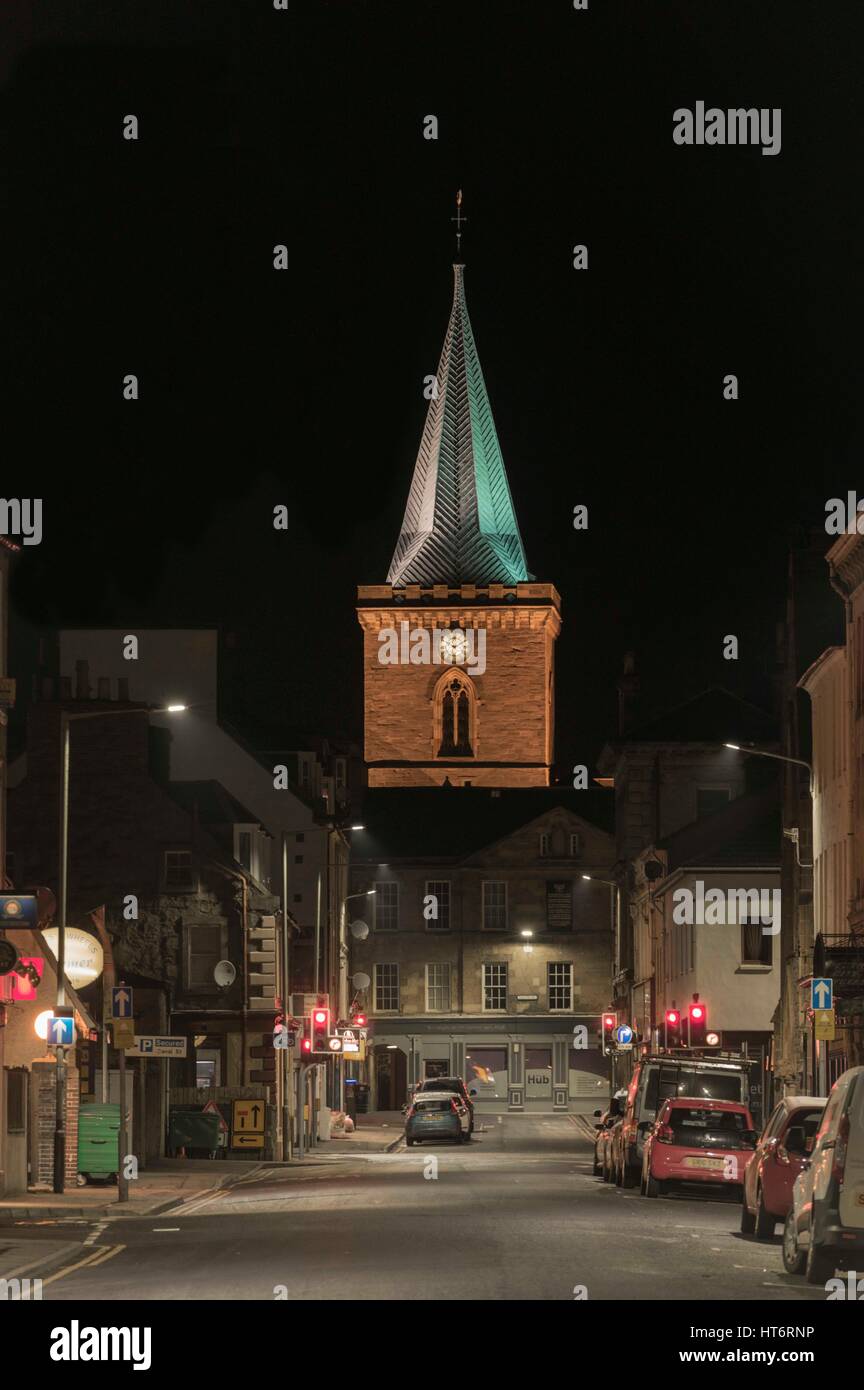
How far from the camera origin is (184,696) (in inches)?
3556

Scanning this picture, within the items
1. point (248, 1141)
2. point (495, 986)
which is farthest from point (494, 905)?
point (248, 1141)

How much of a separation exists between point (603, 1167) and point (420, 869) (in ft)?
235

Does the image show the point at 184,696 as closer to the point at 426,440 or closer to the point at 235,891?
the point at 235,891

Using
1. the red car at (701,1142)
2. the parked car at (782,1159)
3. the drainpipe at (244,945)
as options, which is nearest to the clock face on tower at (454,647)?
the drainpipe at (244,945)

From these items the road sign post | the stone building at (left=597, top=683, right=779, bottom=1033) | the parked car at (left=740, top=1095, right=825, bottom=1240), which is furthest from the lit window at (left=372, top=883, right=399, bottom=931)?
the parked car at (left=740, top=1095, right=825, bottom=1240)

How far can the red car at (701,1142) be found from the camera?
3688cm

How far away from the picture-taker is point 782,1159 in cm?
2844

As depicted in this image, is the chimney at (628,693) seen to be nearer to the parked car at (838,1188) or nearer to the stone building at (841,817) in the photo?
the stone building at (841,817)

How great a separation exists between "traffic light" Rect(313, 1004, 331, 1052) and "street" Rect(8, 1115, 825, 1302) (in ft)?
85.9

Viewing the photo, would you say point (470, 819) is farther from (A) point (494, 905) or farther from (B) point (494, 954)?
(B) point (494, 954)

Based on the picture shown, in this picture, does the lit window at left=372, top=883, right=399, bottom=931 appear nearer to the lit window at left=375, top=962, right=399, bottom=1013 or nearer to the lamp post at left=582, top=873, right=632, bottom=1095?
the lit window at left=375, top=962, right=399, bottom=1013

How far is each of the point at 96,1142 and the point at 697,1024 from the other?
26.3 m

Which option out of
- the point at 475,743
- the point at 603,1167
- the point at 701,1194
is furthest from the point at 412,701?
the point at 701,1194

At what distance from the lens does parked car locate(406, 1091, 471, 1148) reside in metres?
69.6
